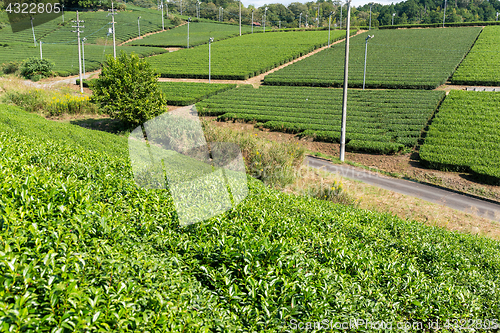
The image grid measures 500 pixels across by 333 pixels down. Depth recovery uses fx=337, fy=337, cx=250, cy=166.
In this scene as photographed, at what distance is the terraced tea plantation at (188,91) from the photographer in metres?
31.9

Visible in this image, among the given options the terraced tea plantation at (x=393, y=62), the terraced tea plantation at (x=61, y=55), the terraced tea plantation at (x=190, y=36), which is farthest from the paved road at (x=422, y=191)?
the terraced tea plantation at (x=190, y=36)

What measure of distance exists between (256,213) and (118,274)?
2610 mm

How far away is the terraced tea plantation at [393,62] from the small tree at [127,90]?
24.0 metres

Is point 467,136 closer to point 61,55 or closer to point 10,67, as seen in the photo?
point 10,67

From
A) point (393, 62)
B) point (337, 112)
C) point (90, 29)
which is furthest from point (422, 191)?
point (90, 29)

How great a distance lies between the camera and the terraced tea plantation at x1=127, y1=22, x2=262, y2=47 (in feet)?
247

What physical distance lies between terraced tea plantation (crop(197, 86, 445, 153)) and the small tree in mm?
8618

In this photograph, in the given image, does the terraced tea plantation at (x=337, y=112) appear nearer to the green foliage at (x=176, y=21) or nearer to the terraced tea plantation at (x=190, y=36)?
the terraced tea plantation at (x=190, y=36)

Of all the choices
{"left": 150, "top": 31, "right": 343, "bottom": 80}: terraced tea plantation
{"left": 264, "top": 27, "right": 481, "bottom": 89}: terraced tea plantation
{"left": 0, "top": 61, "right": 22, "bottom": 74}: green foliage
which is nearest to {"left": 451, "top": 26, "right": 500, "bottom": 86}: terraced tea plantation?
{"left": 264, "top": 27, "right": 481, "bottom": 89}: terraced tea plantation

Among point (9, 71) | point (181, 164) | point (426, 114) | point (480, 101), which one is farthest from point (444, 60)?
point (9, 71)

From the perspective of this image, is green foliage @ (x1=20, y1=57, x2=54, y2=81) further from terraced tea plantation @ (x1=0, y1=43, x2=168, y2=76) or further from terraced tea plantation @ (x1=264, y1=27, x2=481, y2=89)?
terraced tea plantation @ (x1=264, y1=27, x2=481, y2=89)

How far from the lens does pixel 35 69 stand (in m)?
42.4

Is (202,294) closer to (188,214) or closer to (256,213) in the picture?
(188,214)

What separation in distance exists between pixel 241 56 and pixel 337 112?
3417 centimetres
